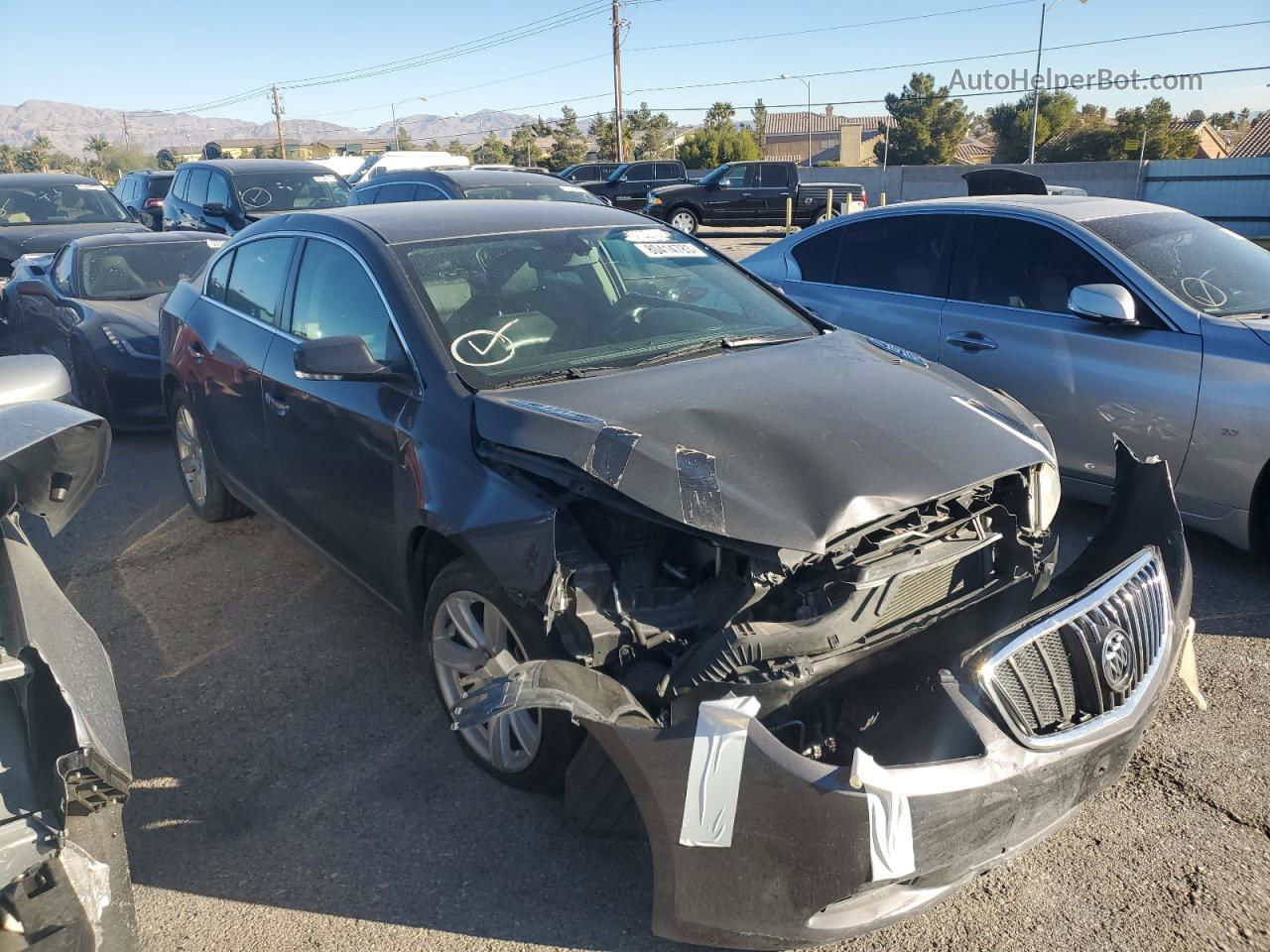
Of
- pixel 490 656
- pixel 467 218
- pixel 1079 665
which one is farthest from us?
pixel 467 218

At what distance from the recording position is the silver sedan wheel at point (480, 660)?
2990 mm

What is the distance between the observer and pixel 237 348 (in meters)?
4.59

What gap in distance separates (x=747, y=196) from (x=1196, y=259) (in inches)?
774

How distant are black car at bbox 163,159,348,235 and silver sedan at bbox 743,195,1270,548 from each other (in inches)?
371

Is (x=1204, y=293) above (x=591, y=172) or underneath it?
underneath

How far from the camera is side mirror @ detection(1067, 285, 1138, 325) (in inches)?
180

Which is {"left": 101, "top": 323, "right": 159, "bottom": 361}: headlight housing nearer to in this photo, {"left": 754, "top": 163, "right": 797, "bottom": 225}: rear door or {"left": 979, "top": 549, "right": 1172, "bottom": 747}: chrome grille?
{"left": 979, "top": 549, "right": 1172, "bottom": 747}: chrome grille

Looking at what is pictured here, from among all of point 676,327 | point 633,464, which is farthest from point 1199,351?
point 633,464

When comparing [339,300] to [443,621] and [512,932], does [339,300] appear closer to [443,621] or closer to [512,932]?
[443,621]

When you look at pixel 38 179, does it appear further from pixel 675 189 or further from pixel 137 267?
pixel 675 189

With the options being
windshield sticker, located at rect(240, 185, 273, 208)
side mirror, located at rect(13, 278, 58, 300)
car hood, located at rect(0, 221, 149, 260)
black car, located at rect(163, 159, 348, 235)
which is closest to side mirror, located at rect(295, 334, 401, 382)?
side mirror, located at rect(13, 278, 58, 300)

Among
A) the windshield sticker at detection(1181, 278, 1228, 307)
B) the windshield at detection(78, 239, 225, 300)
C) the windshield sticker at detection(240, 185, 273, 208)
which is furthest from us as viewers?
the windshield sticker at detection(240, 185, 273, 208)

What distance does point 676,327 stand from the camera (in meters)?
3.84

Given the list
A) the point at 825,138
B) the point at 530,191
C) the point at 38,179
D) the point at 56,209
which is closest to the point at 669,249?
the point at 530,191
